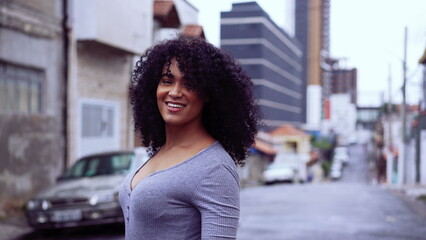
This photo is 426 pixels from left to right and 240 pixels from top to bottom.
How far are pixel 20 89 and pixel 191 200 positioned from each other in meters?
12.3

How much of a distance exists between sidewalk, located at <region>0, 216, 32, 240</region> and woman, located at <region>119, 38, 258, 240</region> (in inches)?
300

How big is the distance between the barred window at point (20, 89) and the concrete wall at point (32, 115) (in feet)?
0.42

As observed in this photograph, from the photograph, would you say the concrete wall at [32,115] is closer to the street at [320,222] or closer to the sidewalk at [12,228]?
the sidewalk at [12,228]

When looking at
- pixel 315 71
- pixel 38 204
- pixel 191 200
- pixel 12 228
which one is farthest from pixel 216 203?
pixel 315 71

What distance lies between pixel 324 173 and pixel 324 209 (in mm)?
71854

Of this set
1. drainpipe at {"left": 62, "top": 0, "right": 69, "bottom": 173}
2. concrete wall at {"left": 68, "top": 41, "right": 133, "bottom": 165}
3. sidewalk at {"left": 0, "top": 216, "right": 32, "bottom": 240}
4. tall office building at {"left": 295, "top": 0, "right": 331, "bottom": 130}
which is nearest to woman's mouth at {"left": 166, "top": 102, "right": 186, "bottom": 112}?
sidewalk at {"left": 0, "top": 216, "right": 32, "bottom": 240}

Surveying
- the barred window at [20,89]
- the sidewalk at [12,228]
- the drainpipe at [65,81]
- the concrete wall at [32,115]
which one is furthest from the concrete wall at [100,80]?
the sidewalk at [12,228]

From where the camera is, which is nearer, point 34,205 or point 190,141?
point 190,141

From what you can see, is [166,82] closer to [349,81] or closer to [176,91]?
[176,91]

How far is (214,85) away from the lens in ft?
6.86

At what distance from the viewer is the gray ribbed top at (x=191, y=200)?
1.85 m

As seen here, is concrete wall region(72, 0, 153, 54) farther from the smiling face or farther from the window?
the smiling face

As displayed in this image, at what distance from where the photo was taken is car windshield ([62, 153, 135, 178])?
34.1 feet

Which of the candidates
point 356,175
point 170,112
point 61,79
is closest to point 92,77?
point 61,79
